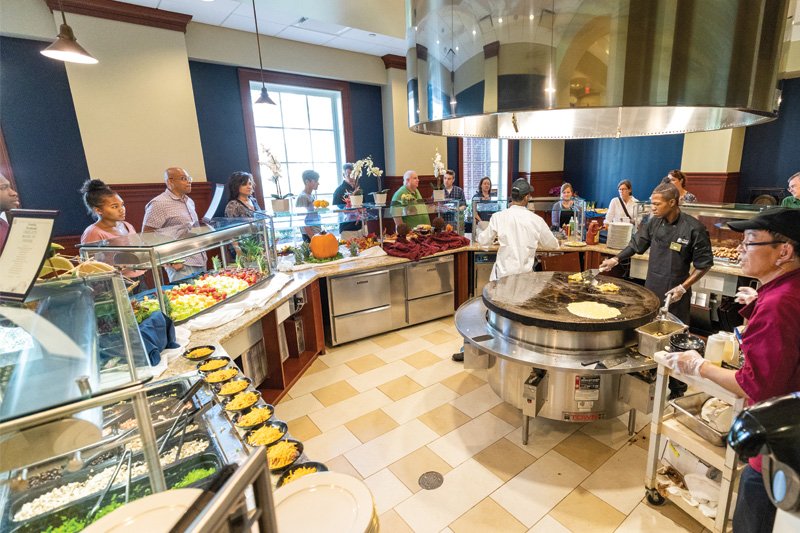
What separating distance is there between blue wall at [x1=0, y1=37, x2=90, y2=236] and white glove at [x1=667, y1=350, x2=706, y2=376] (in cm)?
602

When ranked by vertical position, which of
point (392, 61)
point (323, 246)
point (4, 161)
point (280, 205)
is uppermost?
point (392, 61)

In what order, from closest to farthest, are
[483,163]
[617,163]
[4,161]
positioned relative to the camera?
1. [4,161]
2. [617,163]
3. [483,163]

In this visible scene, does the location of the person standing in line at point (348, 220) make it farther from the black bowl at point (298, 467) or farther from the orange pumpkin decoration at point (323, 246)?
the black bowl at point (298, 467)

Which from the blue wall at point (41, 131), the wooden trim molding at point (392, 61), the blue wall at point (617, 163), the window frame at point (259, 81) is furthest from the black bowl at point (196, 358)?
the blue wall at point (617, 163)

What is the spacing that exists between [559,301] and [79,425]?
261 centimetres

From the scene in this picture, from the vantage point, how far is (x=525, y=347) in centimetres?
250

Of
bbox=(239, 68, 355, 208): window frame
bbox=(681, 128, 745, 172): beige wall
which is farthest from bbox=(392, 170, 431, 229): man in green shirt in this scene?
bbox=(681, 128, 745, 172): beige wall

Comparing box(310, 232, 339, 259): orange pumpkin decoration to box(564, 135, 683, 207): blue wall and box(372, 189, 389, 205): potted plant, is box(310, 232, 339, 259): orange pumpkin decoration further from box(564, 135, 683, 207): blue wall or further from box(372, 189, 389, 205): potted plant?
box(564, 135, 683, 207): blue wall

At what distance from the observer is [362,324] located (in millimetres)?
4359

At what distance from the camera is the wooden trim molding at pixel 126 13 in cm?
412

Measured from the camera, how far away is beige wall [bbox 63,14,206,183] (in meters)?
4.32

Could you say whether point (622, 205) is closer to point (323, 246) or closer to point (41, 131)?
point (323, 246)

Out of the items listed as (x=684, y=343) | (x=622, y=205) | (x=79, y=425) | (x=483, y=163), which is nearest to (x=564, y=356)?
(x=684, y=343)

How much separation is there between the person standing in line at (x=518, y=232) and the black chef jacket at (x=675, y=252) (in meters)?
0.81
